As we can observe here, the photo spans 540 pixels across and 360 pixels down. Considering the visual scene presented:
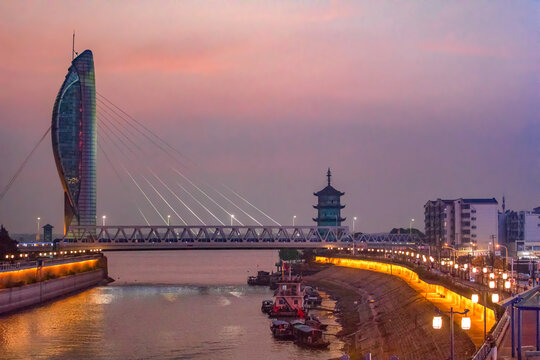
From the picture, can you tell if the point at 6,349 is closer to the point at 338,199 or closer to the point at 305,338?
the point at 305,338

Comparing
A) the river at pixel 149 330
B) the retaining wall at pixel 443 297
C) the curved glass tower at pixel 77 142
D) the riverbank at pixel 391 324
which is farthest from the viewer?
the curved glass tower at pixel 77 142

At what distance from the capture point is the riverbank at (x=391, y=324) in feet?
102

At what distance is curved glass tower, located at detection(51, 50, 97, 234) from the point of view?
365ft

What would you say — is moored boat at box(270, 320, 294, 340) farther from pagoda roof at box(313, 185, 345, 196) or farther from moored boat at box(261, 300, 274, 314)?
pagoda roof at box(313, 185, 345, 196)

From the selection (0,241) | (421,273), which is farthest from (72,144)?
(421,273)

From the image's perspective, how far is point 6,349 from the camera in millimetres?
40156

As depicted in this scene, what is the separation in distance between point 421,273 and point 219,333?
14637mm

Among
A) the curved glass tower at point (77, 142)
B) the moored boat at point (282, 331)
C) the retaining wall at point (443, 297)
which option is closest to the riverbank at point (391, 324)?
the retaining wall at point (443, 297)

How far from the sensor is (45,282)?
6644 centimetres

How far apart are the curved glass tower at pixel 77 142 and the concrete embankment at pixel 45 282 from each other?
21.2 metres

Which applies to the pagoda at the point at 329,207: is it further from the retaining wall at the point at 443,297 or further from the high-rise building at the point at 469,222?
the retaining wall at the point at 443,297

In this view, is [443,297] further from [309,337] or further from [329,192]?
[329,192]

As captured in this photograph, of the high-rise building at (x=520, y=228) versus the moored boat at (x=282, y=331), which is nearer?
the moored boat at (x=282, y=331)

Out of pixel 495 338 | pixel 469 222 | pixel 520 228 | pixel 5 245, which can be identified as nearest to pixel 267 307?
pixel 495 338
